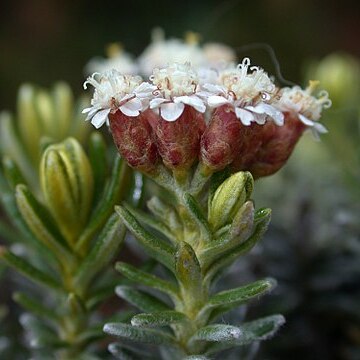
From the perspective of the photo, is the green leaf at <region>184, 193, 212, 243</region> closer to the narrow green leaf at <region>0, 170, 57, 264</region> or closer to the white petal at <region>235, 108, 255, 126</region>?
the white petal at <region>235, 108, 255, 126</region>

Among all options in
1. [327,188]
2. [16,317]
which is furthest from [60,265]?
[327,188]

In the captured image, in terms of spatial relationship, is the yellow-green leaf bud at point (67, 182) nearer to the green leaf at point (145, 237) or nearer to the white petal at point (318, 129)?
the green leaf at point (145, 237)

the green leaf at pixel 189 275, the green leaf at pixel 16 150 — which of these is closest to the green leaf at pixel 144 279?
the green leaf at pixel 189 275

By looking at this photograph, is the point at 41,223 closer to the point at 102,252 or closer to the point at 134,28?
the point at 102,252

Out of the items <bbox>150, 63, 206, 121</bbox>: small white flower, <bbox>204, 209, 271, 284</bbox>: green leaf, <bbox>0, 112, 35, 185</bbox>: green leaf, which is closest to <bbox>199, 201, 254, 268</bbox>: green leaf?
<bbox>204, 209, 271, 284</bbox>: green leaf

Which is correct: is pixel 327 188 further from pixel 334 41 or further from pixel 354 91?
pixel 334 41

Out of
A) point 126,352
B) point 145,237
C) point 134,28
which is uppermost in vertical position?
point 134,28

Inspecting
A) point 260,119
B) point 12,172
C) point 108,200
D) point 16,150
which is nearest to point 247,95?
point 260,119
